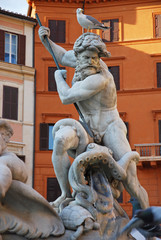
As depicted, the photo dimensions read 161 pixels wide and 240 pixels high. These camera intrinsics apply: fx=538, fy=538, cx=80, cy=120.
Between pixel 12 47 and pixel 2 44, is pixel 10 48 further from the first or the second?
pixel 2 44

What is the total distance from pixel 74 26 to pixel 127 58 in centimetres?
382

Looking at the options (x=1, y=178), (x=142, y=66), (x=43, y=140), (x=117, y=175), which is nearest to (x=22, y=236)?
(x=1, y=178)

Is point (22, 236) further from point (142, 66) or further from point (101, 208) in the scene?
point (142, 66)

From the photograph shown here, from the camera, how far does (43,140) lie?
98.0ft

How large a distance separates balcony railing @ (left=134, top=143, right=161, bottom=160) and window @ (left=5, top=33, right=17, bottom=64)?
866 centimetres

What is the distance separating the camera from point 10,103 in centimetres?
2975

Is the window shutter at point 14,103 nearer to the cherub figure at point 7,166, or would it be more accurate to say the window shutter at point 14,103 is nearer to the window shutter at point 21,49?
the window shutter at point 21,49

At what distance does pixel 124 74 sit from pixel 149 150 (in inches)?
190

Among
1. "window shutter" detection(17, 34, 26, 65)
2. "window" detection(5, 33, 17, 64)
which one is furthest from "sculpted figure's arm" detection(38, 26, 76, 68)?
"window" detection(5, 33, 17, 64)

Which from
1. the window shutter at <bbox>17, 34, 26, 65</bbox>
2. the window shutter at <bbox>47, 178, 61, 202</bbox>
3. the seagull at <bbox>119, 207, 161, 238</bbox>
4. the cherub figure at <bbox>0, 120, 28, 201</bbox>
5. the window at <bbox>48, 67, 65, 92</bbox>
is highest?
the window shutter at <bbox>17, 34, 26, 65</bbox>

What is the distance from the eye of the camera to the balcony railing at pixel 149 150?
29.2m

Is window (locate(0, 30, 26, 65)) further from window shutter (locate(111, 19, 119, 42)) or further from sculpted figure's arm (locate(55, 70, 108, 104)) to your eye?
sculpted figure's arm (locate(55, 70, 108, 104))

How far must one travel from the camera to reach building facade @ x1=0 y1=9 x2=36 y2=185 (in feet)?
96.8

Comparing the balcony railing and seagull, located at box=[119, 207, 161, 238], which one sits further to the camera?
the balcony railing
